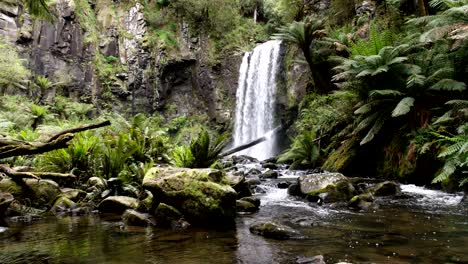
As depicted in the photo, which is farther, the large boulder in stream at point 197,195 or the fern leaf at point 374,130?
the fern leaf at point 374,130

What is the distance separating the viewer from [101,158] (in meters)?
7.64

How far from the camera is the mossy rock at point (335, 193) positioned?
650cm

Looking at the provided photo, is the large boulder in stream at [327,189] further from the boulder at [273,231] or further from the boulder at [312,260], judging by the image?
the boulder at [312,260]

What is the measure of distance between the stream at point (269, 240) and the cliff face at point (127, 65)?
54.9 ft

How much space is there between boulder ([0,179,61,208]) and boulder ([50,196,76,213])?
0.82 feet

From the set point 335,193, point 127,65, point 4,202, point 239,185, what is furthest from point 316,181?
point 127,65

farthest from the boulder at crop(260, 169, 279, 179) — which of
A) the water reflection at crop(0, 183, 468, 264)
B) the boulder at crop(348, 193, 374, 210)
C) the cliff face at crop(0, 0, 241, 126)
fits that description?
the cliff face at crop(0, 0, 241, 126)

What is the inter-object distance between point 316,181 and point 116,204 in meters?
3.78

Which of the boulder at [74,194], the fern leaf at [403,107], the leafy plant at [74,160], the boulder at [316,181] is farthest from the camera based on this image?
the leafy plant at [74,160]

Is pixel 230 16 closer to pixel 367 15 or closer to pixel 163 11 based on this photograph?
pixel 163 11

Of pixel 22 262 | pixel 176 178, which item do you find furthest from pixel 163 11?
pixel 22 262

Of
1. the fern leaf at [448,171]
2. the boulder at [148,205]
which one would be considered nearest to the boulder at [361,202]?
the fern leaf at [448,171]

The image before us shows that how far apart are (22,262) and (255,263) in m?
2.13

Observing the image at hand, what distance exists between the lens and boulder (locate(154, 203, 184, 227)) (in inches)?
194
